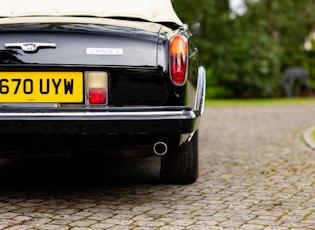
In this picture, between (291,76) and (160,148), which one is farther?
(291,76)

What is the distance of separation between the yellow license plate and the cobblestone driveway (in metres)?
0.71

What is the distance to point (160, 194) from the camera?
4.92 metres

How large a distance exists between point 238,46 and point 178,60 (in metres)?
18.5

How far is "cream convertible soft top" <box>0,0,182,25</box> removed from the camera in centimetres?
483

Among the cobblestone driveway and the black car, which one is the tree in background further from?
the black car

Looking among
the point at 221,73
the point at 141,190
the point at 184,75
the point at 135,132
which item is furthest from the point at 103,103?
the point at 221,73

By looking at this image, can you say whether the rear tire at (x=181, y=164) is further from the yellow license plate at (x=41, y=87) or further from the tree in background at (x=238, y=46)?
the tree in background at (x=238, y=46)

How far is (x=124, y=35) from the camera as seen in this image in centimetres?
432

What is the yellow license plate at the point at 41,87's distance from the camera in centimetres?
418

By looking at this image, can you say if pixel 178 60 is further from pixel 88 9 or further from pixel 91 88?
pixel 88 9

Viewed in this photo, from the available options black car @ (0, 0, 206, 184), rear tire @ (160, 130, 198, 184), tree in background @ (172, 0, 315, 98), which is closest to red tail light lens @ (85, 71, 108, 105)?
black car @ (0, 0, 206, 184)

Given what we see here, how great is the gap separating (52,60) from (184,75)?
0.82 metres

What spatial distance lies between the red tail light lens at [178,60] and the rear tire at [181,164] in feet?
2.76

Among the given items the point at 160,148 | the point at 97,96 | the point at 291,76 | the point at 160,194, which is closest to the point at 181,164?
the point at 160,194
